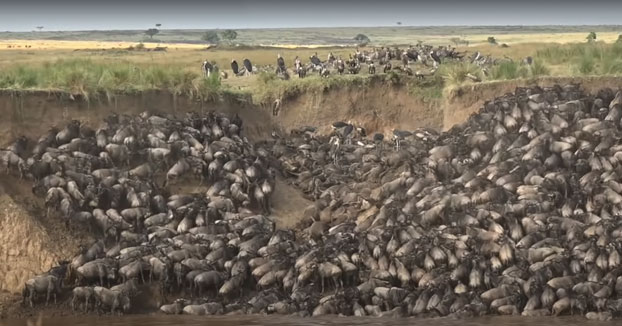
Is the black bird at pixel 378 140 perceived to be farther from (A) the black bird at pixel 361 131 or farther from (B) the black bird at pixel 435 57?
(B) the black bird at pixel 435 57

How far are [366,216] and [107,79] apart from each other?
7.16 metres

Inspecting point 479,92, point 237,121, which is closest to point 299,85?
point 479,92

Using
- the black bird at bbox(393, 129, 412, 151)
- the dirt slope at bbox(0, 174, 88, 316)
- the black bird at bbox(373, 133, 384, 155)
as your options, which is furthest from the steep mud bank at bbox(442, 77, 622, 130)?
the dirt slope at bbox(0, 174, 88, 316)

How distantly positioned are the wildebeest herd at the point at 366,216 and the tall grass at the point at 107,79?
103 centimetres

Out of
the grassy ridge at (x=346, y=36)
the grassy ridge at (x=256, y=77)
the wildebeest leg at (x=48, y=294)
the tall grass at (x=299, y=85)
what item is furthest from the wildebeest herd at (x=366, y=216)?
the grassy ridge at (x=346, y=36)

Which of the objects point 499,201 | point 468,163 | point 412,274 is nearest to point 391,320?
point 412,274

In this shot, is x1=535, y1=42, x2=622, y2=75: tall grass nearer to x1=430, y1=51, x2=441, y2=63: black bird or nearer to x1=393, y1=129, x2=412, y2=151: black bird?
x1=430, y1=51, x2=441, y2=63: black bird

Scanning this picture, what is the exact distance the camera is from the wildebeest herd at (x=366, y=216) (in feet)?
70.9

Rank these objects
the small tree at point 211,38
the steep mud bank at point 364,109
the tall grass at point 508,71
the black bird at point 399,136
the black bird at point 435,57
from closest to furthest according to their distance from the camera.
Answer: the black bird at point 399,136 → the tall grass at point 508,71 → the steep mud bank at point 364,109 → the black bird at point 435,57 → the small tree at point 211,38

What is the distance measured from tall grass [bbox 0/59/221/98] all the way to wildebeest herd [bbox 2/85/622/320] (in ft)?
3.38

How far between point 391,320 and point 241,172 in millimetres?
6440

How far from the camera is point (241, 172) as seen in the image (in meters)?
26.0

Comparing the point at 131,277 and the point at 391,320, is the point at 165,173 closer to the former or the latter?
the point at 131,277

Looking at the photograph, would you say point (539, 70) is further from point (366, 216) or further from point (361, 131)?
point (366, 216)
